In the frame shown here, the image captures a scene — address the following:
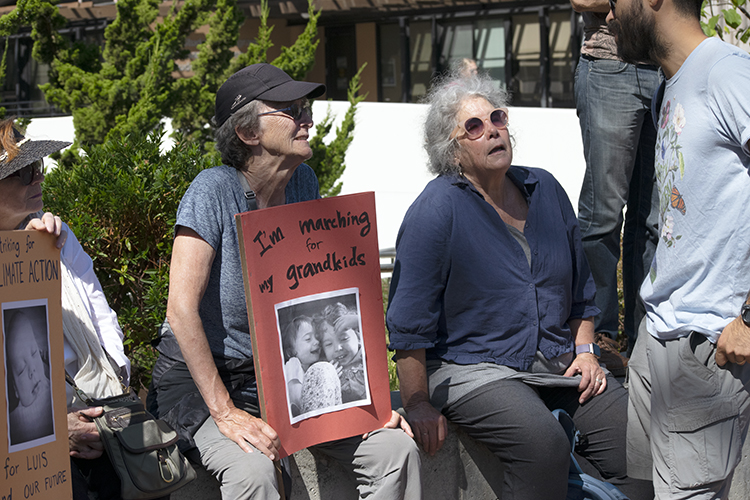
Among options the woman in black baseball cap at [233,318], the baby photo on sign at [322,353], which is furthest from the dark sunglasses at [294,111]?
the baby photo on sign at [322,353]

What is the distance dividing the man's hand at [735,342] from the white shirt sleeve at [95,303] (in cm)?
190

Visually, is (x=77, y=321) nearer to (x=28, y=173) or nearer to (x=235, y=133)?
(x=28, y=173)

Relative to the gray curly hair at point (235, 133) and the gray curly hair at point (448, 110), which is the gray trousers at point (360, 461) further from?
the gray curly hair at point (448, 110)

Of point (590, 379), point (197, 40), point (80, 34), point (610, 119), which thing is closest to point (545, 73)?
point (197, 40)

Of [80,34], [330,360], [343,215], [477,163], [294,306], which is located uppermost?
[80,34]

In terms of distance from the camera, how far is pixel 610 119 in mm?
3652

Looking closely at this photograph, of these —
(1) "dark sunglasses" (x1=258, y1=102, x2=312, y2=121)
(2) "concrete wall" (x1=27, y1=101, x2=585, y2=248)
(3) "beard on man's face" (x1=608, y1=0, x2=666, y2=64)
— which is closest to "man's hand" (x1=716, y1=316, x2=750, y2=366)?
(3) "beard on man's face" (x1=608, y1=0, x2=666, y2=64)

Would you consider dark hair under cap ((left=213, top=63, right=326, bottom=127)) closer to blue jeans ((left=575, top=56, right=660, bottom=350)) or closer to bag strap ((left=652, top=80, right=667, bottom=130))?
bag strap ((left=652, top=80, right=667, bottom=130))

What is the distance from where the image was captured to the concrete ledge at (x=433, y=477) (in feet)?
8.39

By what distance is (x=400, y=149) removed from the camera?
10.6 metres

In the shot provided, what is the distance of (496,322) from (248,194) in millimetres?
1022

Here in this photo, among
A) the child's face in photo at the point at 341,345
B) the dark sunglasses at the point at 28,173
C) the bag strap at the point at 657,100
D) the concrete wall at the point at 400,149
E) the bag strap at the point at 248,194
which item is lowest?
the child's face in photo at the point at 341,345

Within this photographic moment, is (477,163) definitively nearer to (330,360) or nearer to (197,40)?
(330,360)

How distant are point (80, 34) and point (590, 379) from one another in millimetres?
14252
